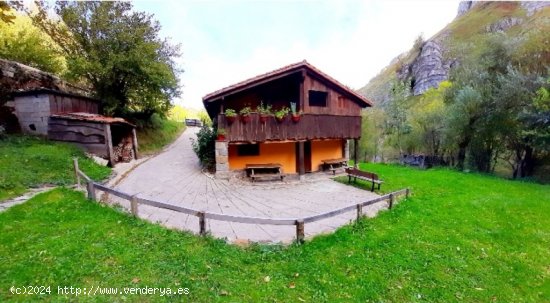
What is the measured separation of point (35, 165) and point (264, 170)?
969 cm

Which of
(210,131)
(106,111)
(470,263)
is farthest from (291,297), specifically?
(106,111)

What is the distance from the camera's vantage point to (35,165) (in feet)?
32.3

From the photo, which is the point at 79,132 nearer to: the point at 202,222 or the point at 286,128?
the point at 286,128

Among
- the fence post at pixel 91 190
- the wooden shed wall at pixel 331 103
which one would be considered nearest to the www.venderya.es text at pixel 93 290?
the fence post at pixel 91 190

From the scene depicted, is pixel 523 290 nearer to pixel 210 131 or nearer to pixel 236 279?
pixel 236 279

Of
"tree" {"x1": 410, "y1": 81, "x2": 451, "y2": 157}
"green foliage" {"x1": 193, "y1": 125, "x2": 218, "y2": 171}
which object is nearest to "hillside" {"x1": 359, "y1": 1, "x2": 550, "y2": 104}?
"tree" {"x1": 410, "y1": 81, "x2": 451, "y2": 157}

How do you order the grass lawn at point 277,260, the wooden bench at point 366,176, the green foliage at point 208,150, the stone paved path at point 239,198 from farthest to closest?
the green foliage at point 208,150 < the wooden bench at point 366,176 < the stone paved path at point 239,198 < the grass lawn at point 277,260

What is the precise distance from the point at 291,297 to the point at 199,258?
2020mm

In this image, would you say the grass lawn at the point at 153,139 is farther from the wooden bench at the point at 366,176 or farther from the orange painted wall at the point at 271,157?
the wooden bench at the point at 366,176

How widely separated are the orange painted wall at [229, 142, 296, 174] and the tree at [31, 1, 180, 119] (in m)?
8.03

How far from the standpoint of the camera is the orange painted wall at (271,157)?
47.4ft

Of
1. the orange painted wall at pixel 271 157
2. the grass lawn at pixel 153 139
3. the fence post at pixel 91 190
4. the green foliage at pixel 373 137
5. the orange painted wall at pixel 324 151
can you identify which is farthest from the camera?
the green foliage at pixel 373 137

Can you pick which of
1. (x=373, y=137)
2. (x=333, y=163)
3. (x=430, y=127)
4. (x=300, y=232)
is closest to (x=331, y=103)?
(x=333, y=163)

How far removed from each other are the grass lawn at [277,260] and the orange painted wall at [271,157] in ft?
24.7
